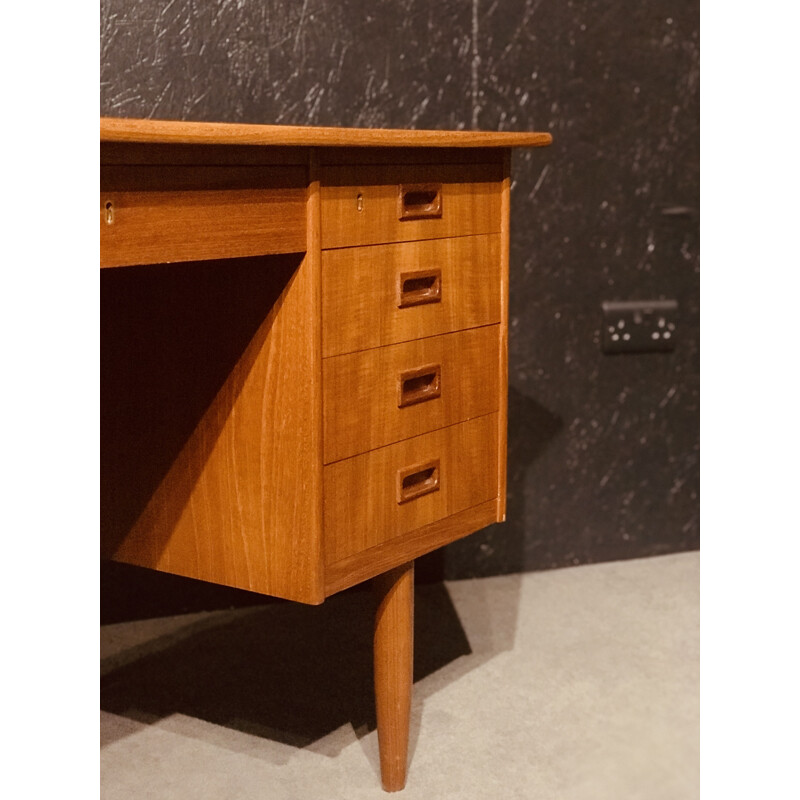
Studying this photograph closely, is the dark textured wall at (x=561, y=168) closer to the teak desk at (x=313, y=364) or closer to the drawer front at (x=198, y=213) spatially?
the teak desk at (x=313, y=364)

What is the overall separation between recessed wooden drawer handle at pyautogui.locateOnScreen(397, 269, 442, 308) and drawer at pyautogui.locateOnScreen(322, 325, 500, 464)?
0.05 metres

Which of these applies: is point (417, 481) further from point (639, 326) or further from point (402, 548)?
point (639, 326)

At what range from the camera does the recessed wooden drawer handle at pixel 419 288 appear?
1264 mm

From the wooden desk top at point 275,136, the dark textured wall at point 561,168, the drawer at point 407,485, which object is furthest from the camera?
the dark textured wall at point 561,168

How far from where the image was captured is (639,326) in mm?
2172

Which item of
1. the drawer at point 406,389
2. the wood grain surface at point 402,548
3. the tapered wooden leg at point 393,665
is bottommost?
the tapered wooden leg at point 393,665

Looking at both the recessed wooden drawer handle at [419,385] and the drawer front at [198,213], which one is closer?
the drawer front at [198,213]

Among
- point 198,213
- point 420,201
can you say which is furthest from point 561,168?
point 198,213

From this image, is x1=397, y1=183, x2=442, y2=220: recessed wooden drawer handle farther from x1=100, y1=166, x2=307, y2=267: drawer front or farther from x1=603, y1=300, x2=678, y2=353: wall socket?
x1=603, y1=300, x2=678, y2=353: wall socket

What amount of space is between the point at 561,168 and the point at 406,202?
0.85 metres

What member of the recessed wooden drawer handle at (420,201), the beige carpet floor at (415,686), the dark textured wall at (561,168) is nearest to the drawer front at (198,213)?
the recessed wooden drawer handle at (420,201)

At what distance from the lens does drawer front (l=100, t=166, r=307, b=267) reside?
3.13 feet

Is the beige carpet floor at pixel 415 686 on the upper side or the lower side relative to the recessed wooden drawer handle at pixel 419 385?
lower

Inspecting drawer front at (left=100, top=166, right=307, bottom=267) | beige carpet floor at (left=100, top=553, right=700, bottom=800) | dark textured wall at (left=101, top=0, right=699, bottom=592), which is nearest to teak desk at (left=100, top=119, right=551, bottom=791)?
drawer front at (left=100, top=166, right=307, bottom=267)
